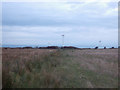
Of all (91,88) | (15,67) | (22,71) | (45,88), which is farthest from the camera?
(15,67)

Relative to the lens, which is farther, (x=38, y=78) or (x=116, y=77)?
(x=116, y=77)

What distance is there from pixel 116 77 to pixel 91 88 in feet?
10.9

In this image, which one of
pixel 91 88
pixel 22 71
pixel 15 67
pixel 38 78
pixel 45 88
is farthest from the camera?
pixel 15 67

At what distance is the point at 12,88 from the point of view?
22.6ft

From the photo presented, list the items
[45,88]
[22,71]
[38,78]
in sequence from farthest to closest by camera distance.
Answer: [22,71] < [38,78] < [45,88]

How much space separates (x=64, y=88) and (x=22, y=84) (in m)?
1.93

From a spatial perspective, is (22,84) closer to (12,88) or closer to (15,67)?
(12,88)

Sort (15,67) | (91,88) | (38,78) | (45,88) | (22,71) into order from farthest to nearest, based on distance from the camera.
Result: (15,67), (22,71), (38,78), (91,88), (45,88)

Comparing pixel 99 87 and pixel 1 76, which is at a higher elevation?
pixel 1 76

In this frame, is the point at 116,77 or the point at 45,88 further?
the point at 116,77

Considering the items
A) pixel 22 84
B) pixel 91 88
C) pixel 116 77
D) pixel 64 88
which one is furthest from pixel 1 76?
pixel 116 77

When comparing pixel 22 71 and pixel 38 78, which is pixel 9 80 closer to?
pixel 38 78

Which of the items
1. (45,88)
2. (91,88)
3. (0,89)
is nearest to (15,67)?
(0,89)

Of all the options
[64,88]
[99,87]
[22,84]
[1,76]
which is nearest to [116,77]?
[99,87]
